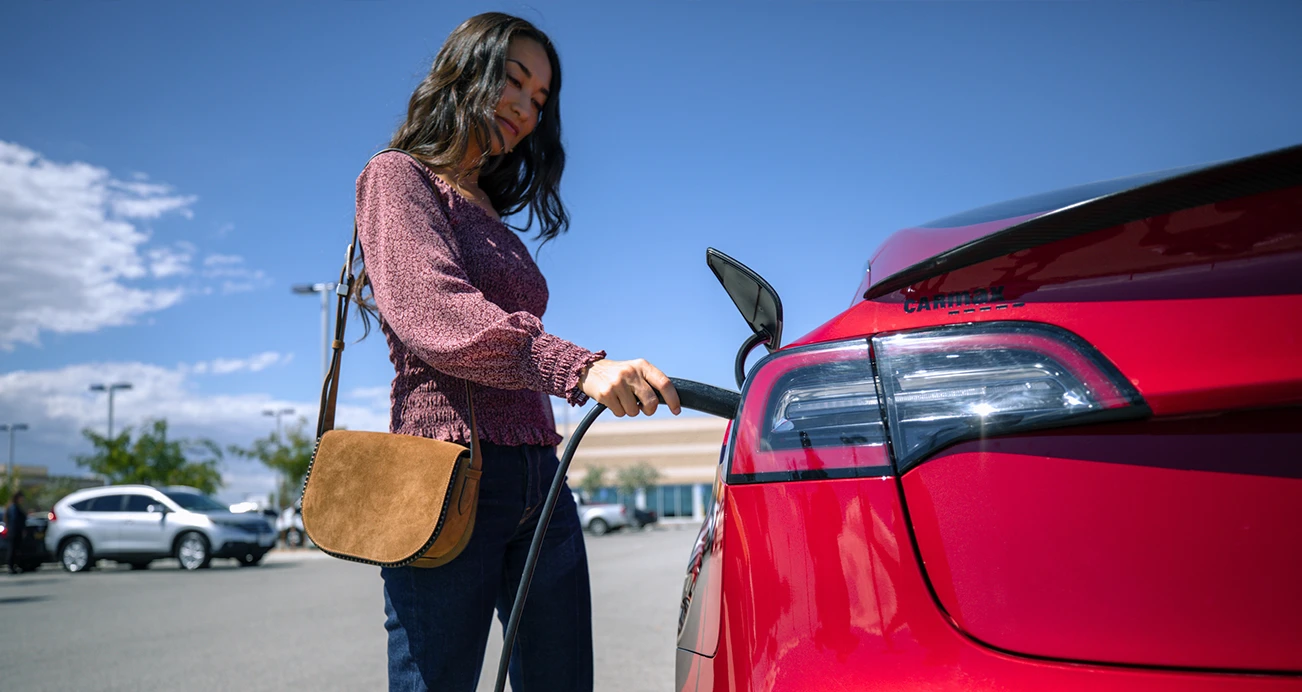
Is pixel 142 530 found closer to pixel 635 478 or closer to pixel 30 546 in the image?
pixel 30 546

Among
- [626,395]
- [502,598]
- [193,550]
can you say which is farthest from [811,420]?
[193,550]

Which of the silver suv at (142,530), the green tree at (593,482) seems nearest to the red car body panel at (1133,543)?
the silver suv at (142,530)

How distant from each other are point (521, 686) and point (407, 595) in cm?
41

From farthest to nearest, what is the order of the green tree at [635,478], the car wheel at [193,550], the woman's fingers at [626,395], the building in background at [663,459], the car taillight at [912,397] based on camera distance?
1. the building in background at [663,459]
2. the green tree at [635,478]
3. the car wheel at [193,550]
4. the woman's fingers at [626,395]
5. the car taillight at [912,397]

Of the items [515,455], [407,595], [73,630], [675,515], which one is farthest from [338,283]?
[675,515]

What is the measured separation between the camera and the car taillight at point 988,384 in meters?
1.07

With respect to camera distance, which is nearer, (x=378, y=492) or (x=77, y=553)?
(x=378, y=492)

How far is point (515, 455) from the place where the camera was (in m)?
1.86

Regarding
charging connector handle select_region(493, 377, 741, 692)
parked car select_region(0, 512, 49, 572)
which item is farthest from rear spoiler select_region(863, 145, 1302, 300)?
parked car select_region(0, 512, 49, 572)

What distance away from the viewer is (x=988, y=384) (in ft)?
3.73

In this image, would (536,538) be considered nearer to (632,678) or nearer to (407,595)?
(407,595)

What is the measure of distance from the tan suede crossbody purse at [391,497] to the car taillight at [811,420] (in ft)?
1.96

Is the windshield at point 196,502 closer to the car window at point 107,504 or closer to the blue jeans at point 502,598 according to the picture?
the car window at point 107,504

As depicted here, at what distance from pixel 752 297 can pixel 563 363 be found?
0.34m
